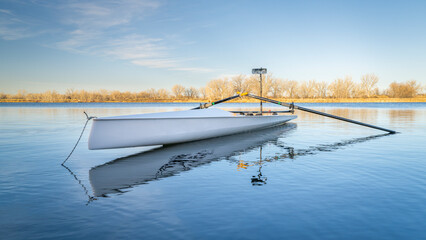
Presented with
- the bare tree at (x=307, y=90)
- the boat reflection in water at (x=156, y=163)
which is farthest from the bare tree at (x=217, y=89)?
the boat reflection in water at (x=156, y=163)

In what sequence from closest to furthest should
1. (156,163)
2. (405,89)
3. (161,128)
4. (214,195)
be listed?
(214,195)
(156,163)
(161,128)
(405,89)

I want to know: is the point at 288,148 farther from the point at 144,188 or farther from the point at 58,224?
the point at 58,224

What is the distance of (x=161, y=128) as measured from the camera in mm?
9125

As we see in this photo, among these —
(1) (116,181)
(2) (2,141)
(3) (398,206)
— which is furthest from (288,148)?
(2) (2,141)

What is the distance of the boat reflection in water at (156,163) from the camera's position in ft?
18.3

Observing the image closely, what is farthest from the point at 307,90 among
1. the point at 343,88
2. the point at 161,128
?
the point at 161,128

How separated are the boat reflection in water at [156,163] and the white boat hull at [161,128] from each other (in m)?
0.42

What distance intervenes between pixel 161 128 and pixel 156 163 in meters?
1.90

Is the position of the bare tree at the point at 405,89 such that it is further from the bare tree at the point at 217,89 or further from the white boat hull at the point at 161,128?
the white boat hull at the point at 161,128

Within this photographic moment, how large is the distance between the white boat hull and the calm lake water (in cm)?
54

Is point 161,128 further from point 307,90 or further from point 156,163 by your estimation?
point 307,90

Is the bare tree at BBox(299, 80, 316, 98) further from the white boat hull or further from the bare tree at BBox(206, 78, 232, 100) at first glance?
the white boat hull

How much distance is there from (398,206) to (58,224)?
4865 mm

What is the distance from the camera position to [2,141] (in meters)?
10.8
